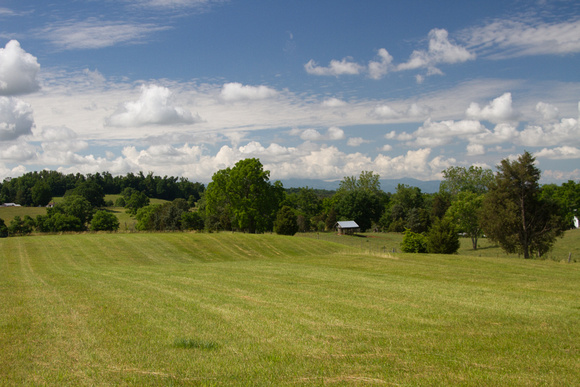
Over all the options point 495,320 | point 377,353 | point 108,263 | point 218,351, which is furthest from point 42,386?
point 108,263

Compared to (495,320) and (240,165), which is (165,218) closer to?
(240,165)

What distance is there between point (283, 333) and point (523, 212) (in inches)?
1716

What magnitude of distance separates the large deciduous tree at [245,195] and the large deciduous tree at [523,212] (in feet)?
102

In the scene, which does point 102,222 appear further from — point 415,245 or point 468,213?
point 468,213

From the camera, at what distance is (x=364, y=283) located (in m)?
18.4

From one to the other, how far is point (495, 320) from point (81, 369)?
9.58 metres

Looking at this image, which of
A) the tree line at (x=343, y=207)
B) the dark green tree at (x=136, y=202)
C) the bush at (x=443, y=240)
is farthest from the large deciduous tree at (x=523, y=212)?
the dark green tree at (x=136, y=202)

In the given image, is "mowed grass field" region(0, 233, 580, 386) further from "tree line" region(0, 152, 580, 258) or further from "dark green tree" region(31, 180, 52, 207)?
"dark green tree" region(31, 180, 52, 207)

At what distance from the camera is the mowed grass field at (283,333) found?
253 inches

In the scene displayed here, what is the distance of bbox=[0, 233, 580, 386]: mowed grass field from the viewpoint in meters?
6.44

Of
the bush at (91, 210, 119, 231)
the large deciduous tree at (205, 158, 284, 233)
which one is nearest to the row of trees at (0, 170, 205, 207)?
the bush at (91, 210, 119, 231)

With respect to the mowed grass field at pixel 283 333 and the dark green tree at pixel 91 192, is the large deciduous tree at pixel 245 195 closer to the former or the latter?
the mowed grass field at pixel 283 333

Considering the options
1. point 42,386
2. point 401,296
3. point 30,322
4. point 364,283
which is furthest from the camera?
point 364,283

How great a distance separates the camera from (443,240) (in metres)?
46.4
